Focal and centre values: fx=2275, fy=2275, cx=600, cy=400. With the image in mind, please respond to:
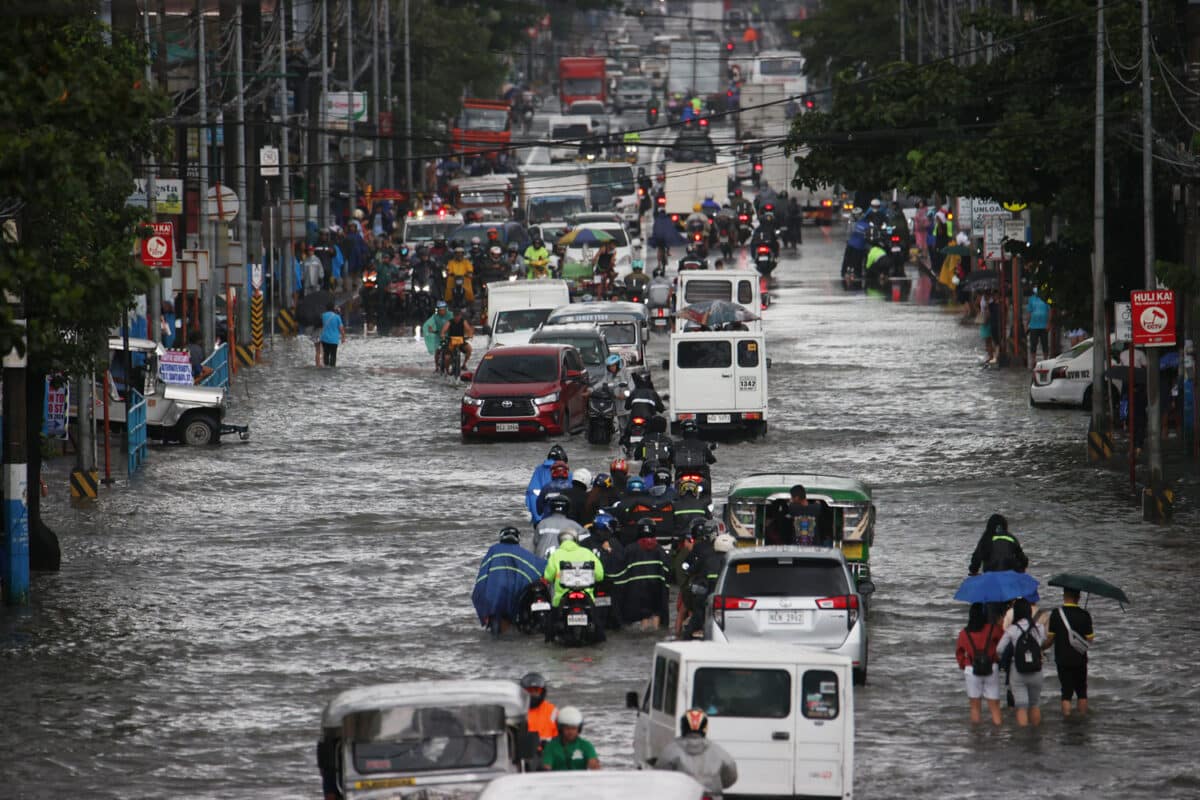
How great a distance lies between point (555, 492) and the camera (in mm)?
25641

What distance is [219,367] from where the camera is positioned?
43.6 m

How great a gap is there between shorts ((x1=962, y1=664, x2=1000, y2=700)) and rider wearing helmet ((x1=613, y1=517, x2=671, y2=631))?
182 inches

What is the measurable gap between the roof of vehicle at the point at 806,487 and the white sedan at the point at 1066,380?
646 inches

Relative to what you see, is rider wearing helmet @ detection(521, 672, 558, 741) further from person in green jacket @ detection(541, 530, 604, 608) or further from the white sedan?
the white sedan

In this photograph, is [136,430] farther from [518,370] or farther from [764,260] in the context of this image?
[764,260]

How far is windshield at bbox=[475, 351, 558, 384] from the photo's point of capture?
38.6 m

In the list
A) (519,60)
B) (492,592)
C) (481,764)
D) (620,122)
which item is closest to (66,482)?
(492,592)

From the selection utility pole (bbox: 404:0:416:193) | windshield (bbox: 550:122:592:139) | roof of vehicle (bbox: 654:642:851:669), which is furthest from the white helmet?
windshield (bbox: 550:122:592:139)

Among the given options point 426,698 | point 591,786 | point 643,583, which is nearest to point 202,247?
point 643,583

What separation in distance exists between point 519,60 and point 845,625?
146 m

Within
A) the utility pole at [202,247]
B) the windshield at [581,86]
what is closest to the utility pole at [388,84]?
the windshield at [581,86]

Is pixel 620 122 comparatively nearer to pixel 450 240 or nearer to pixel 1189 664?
pixel 450 240

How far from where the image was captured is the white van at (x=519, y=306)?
4762 centimetres

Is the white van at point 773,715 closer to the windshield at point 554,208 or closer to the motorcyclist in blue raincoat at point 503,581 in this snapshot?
the motorcyclist in blue raincoat at point 503,581
